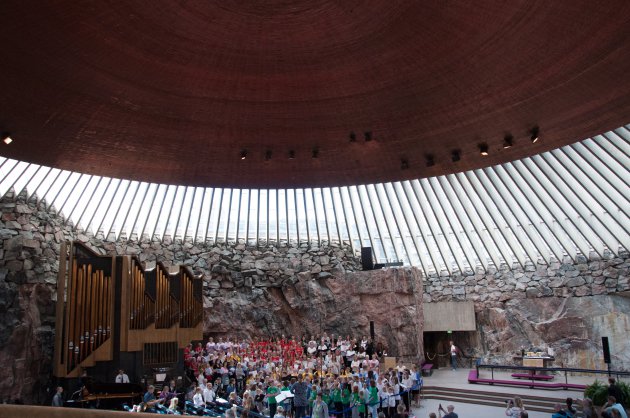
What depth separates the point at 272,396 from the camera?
1152cm

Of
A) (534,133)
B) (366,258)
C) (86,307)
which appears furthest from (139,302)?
(534,133)

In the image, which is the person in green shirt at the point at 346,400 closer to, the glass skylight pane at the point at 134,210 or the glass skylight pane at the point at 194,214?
the glass skylight pane at the point at 194,214

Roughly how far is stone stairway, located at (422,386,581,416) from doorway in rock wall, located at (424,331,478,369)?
7.56 meters

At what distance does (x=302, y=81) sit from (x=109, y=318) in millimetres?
9262

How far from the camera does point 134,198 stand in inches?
770

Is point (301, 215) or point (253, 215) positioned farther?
point (301, 215)

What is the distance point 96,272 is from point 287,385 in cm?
623

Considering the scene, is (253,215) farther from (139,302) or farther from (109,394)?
(109,394)

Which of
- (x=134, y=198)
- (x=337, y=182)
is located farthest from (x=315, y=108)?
(x=134, y=198)

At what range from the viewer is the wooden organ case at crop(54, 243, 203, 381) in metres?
13.7

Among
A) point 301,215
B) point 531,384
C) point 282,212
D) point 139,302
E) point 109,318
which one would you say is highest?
point 282,212

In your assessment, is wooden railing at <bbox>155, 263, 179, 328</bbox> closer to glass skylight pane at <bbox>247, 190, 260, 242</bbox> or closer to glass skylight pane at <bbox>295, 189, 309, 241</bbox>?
glass skylight pane at <bbox>247, 190, 260, 242</bbox>

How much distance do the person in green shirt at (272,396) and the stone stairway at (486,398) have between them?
6158 mm

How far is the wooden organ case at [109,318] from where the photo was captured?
13734 mm
